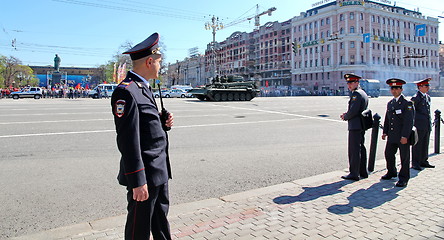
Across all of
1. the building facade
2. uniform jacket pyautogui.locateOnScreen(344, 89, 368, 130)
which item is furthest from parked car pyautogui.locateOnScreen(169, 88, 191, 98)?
uniform jacket pyautogui.locateOnScreen(344, 89, 368, 130)

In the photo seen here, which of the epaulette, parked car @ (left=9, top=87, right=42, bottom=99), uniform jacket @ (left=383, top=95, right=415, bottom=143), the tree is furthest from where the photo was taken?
the tree

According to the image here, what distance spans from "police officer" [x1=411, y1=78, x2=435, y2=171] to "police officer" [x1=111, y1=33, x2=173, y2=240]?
17.4 ft

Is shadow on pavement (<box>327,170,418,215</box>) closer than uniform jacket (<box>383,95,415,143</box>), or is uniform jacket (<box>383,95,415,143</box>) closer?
shadow on pavement (<box>327,170,418,215</box>)

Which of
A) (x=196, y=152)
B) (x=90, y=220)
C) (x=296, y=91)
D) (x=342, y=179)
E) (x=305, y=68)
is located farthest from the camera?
(x=305, y=68)

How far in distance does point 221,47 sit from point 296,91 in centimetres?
7000

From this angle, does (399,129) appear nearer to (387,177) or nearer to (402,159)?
(402,159)

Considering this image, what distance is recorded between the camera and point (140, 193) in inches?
90.5

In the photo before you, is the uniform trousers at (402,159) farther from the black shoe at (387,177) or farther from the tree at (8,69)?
the tree at (8,69)

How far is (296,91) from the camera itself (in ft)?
207

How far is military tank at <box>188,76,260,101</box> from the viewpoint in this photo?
3136 centimetres

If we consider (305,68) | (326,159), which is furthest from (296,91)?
(326,159)

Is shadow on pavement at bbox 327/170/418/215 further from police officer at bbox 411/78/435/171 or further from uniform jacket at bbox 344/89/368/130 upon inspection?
police officer at bbox 411/78/435/171

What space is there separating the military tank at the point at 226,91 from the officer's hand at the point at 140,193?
28.8 m

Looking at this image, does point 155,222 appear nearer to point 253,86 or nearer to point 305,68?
point 253,86
